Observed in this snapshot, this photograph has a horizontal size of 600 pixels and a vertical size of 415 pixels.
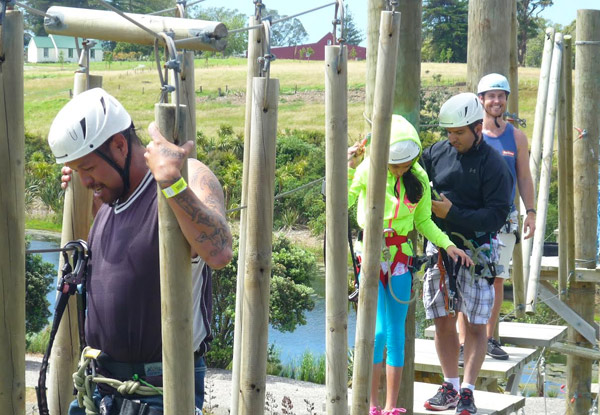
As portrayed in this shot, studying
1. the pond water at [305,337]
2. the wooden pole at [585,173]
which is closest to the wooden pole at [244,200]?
the wooden pole at [585,173]

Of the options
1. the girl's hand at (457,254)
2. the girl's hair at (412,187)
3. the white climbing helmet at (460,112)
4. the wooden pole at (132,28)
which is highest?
the wooden pole at (132,28)

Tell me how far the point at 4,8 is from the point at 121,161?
27.3 inches

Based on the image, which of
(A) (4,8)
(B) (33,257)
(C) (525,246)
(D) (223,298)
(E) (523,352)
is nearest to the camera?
(A) (4,8)

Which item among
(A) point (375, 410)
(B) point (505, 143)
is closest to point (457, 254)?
(A) point (375, 410)

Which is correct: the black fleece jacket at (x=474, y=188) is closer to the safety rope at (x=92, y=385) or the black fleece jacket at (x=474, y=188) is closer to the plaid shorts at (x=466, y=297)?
the plaid shorts at (x=466, y=297)

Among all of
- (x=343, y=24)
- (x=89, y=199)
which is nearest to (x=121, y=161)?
(x=89, y=199)

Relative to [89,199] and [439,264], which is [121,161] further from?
[439,264]

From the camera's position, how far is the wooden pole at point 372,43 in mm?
5242

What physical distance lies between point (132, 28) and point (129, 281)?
2.84ft

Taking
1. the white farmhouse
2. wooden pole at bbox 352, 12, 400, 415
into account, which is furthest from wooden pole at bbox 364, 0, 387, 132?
the white farmhouse

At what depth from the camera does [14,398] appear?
3217 mm

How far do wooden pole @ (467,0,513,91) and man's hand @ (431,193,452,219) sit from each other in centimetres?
179

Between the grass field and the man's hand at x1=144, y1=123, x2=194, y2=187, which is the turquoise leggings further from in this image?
the grass field

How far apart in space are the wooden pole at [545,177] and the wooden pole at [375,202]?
4.25 meters
